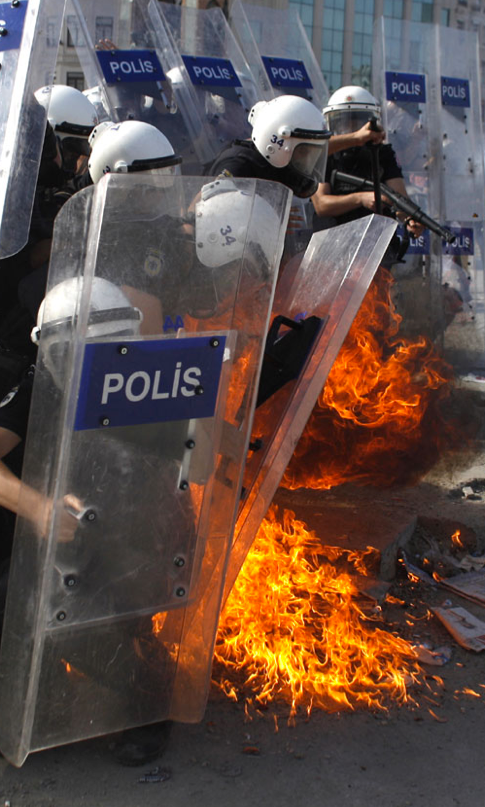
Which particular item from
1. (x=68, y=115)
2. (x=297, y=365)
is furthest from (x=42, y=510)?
(x=68, y=115)

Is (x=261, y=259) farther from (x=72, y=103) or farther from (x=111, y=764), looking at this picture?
(x=72, y=103)

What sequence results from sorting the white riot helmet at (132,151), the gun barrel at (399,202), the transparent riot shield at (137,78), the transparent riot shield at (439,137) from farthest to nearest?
the transparent riot shield at (439,137)
the transparent riot shield at (137,78)
the gun barrel at (399,202)
the white riot helmet at (132,151)

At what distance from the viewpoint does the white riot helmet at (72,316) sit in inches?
83.2

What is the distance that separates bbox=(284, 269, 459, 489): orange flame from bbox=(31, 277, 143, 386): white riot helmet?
2.07 metres

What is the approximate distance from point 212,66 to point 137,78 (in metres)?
0.76

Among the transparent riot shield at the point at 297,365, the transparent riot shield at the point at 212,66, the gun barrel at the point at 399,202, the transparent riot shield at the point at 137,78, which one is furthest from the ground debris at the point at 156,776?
the transparent riot shield at the point at 212,66

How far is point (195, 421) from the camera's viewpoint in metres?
2.32

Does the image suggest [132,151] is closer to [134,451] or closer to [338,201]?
[134,451]

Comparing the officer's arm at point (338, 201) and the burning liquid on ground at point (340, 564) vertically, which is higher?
the officer's arm at point (338, 201)

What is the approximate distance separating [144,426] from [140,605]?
547 millimetres

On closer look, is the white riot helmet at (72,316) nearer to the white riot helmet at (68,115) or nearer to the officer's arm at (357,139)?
the white riot helmet at (68,115)

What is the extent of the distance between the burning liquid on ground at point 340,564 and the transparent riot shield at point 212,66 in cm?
245

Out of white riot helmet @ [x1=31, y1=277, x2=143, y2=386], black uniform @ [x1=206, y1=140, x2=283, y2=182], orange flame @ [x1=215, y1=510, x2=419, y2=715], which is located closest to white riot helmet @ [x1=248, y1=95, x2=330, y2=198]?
black uniform @ [x1=206, y1=140, x2=283, y2=182]

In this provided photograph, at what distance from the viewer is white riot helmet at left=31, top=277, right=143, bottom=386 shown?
6.93ft
